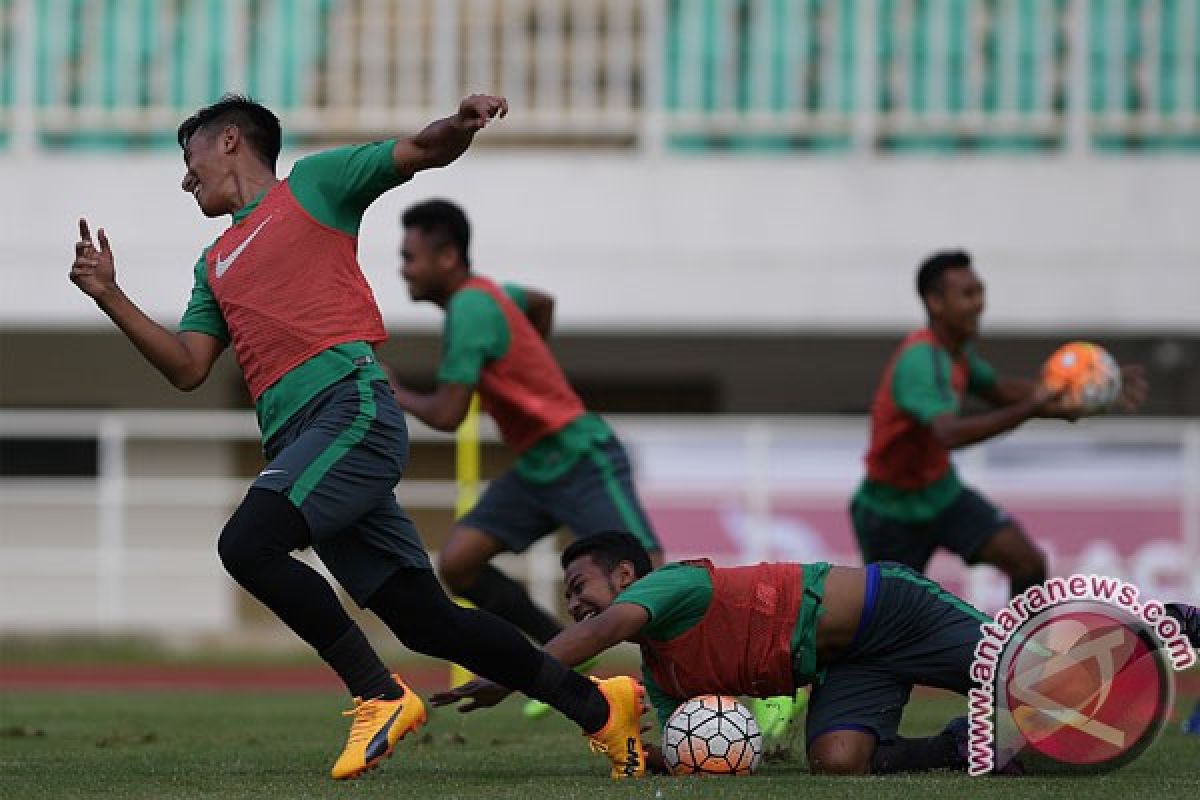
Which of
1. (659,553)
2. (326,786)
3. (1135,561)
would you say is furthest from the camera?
(1135,561)

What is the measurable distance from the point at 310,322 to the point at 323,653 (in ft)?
3.13

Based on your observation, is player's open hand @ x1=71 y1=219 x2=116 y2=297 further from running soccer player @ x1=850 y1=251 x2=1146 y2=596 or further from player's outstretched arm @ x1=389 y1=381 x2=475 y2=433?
running soccer player @ x1=850 y1=251 x2=1146 y2=596

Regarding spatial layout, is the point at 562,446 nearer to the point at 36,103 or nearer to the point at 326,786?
the point at 326,786

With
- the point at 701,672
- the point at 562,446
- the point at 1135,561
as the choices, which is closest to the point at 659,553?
the point at 562,446

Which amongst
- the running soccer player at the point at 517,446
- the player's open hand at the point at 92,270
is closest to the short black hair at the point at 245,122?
the player's open hand at the point at 92,270

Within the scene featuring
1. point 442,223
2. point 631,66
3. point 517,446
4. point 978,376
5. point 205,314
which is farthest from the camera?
point 631,66

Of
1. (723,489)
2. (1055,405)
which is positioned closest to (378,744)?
(1055,405)

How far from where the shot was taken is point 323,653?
285 inches

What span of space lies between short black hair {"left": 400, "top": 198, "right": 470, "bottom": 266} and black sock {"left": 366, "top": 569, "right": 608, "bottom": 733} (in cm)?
291

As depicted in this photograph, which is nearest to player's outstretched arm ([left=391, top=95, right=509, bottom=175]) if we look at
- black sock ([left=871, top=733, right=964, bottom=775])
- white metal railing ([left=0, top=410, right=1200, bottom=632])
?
black sock ([left=871, top=733, right=964, bottom=775])

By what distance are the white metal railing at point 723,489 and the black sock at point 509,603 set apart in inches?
314

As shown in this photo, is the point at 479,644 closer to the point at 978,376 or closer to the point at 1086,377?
the point at 1086,377

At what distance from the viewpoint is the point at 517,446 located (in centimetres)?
1020

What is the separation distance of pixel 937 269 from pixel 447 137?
14.5 feet
